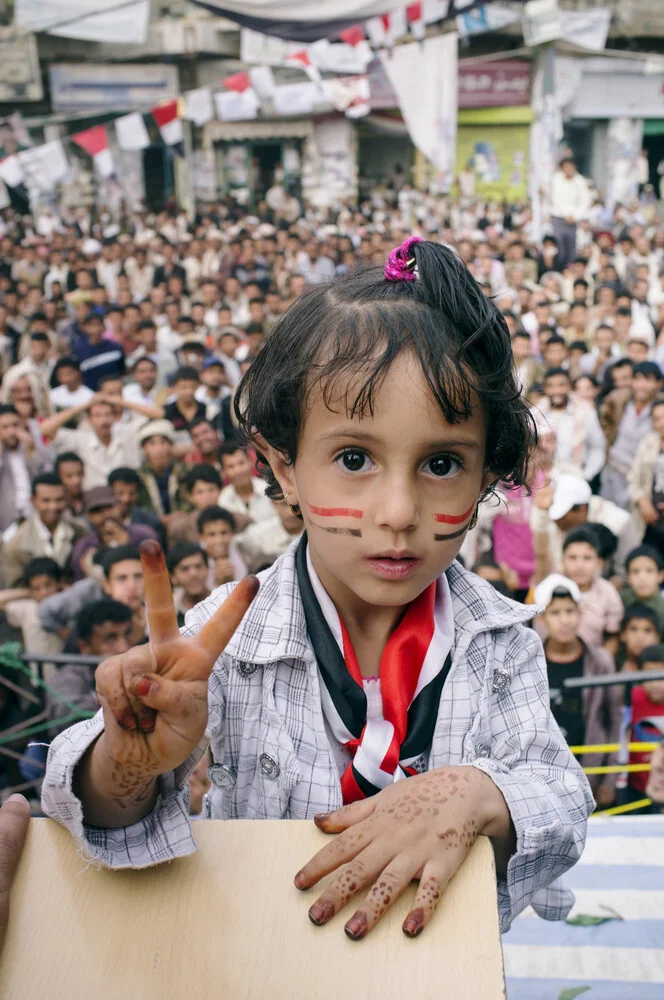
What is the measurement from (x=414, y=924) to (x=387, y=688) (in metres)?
0.41

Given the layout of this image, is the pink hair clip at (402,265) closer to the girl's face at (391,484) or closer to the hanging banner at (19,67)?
the girl's face at (391,484)

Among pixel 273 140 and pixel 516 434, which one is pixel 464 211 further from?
pixel 516 434

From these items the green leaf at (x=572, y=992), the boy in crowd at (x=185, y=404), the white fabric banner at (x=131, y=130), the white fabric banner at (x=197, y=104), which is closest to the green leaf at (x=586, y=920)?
the green leaf at (x=572, y=992)

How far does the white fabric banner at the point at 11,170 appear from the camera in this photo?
13.2 meters

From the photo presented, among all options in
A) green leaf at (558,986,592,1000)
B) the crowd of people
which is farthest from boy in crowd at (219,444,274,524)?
green leaf at (558,986,592,1000)

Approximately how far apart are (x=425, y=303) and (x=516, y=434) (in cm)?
25

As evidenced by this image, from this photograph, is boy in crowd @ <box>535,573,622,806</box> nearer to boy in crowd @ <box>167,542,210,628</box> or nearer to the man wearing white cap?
the man wearing white cap

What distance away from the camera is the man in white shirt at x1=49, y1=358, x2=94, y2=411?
7.01 m

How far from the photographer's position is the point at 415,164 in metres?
23.0

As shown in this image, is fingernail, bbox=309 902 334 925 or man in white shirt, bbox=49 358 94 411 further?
man in white shirt, bbox=49 358 94 411

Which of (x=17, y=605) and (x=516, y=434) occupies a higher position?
(x=516, y=434)

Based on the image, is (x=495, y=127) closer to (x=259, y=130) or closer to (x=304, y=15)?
(x=259, y=130)

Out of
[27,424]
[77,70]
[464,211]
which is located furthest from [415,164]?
[27,424]

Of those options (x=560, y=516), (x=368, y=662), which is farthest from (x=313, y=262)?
(x=368, y=662)
